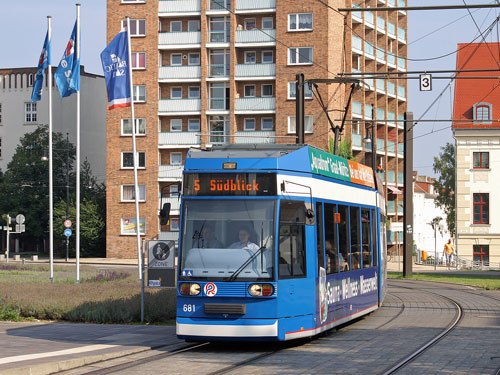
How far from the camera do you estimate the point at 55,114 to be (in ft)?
257

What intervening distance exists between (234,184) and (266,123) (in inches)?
2096

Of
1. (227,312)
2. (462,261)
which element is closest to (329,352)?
(227,312)

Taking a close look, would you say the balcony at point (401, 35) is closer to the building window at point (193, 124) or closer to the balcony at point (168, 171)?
the building window at point (193, 124)

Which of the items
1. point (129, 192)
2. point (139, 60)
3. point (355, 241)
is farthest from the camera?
point (129, 192)

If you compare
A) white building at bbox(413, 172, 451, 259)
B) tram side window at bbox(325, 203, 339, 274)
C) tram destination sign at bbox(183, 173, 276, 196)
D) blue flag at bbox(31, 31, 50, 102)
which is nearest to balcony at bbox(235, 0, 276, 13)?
blue flag at bbox(31, 31, 50, 102)

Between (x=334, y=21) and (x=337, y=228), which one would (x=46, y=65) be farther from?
(x=334, y=21)

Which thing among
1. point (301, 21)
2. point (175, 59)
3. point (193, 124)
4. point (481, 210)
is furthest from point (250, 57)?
point (481, 210)

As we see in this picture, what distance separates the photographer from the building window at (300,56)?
64000 mm

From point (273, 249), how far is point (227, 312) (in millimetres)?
1153

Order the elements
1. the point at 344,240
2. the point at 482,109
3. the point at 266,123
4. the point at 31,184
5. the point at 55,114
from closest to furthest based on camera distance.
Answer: the point at 344,240
the point at 482,109
the point at 266,123
the point at 31,184
the point at 55,114

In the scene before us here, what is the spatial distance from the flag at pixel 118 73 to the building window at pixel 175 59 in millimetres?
35758

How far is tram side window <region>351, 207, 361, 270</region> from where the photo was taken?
663 inches

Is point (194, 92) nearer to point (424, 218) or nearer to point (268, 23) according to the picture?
point (268, 23)

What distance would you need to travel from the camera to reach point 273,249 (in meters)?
13.0
